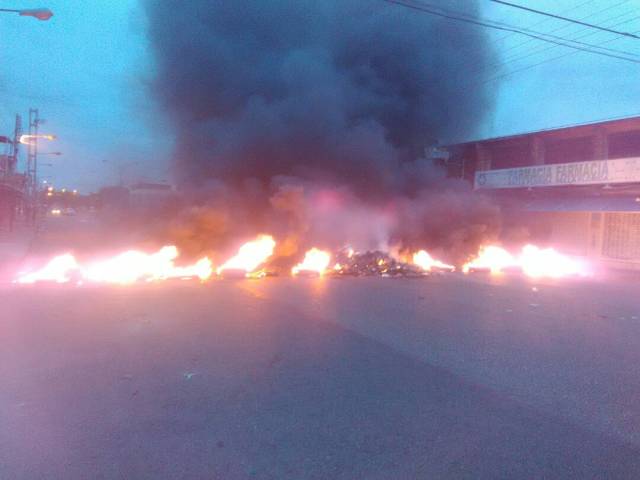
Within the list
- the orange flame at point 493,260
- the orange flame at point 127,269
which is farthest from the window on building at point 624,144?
the orange flame at point 127,269

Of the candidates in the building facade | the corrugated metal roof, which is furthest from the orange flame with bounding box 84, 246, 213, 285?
the building facade

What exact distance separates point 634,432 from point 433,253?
50.0 ft

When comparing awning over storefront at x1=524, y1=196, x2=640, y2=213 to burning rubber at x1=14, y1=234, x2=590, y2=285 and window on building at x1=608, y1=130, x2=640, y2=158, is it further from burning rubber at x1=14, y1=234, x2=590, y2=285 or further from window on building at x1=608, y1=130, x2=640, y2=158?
burning rubber at x1=14, y1=234, x2=590, y2=285

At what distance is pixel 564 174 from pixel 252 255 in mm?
13736

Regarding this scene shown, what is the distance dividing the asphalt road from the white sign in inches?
474

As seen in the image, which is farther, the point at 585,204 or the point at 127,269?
the point at 585,204

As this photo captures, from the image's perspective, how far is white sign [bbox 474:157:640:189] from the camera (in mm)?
20312

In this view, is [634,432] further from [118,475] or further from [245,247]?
[245,247]

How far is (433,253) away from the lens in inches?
778

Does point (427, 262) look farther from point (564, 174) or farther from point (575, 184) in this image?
point (564, 174)

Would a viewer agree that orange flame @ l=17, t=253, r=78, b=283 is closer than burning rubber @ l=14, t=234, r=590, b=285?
Yes

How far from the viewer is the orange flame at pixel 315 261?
54.8ft

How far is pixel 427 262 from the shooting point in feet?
63.2

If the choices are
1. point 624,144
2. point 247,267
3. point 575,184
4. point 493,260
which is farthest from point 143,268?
point 624,144
